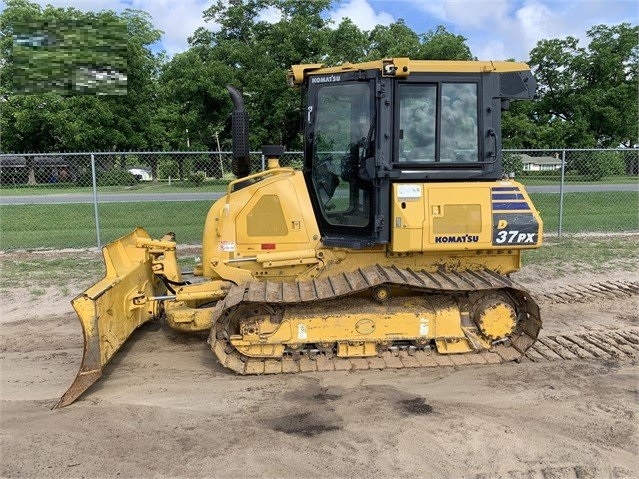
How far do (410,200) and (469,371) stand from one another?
1.67 metres

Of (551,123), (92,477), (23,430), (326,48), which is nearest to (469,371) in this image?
(92,477)

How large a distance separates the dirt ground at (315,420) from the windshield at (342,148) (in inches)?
62.5

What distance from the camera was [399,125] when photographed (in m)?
4.90

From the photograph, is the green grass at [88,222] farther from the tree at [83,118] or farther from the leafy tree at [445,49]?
the leafy tree at [445,49]

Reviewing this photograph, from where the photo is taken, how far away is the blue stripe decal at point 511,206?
5.04 meters

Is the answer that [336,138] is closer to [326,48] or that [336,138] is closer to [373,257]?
[373,257]

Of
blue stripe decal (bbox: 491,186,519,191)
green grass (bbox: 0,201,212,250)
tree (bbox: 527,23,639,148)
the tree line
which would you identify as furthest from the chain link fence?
tree (bbox: 527,23,639,148)

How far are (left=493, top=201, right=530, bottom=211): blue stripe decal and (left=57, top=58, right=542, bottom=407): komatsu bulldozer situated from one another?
0.04ft

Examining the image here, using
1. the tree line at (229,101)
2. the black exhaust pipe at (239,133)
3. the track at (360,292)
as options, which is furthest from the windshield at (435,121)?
the tree line at (229,101)

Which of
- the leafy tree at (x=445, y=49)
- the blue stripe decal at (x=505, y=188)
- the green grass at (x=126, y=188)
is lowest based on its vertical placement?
the blue stripe decal at (x=505, y=188)

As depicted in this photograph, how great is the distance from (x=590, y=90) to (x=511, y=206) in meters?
35.1

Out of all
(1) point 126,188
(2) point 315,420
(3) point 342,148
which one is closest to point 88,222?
(1) point 126,188

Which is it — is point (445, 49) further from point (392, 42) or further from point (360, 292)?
point (360, 292)

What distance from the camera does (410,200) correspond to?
495 centimetres
